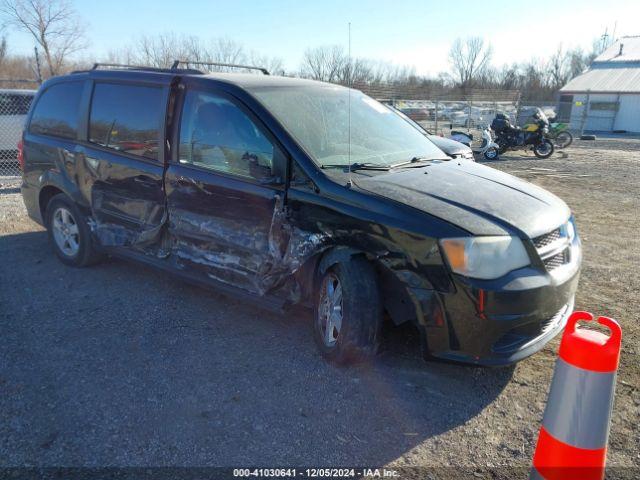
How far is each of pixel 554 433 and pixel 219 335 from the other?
8.11 ft

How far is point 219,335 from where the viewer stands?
384 centimetres

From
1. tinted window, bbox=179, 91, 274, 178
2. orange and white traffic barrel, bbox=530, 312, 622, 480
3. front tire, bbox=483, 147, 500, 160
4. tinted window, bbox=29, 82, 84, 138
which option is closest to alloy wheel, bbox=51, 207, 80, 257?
tinted window, bbox=29, 82, 84, 138

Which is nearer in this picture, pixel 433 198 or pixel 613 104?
pixel 433 198

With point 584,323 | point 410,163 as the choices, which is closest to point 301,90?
point 410,163

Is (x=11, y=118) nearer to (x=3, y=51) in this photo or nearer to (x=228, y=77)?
(x=228, y=77)

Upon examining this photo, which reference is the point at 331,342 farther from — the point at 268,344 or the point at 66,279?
the point at 66,279

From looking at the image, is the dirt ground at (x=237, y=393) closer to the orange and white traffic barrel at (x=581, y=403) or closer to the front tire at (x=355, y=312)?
the front tire at (x=355, y=312)

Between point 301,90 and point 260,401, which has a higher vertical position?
point 301,90

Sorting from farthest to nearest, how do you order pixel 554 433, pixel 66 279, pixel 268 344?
1. pixel 66 279
2. pixel 268 344
3. pixel 554 433

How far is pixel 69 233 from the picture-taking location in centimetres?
523

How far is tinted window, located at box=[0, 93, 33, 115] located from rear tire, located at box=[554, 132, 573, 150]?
16185 millimetres

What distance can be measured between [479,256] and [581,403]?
99cm

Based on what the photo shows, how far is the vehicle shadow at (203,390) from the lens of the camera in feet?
8.66

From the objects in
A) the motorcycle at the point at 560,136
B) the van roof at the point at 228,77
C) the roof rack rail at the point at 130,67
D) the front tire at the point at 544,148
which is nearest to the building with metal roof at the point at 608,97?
the motorcycle at the point at 560,136
